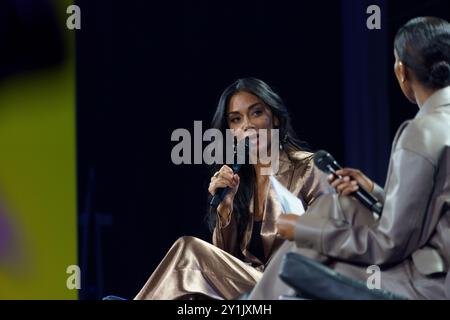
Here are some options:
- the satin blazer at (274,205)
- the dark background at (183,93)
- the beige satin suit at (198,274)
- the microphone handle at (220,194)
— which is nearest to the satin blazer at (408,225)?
the beige satin suit at (198,274)

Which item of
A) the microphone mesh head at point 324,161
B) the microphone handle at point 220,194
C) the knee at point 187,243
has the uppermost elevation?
the microphone mesh head at point 324,161

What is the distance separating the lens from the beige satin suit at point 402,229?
2215 millimetres

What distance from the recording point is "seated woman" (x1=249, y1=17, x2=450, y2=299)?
2.21 m

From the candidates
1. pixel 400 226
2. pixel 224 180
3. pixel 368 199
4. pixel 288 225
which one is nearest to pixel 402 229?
pixel 400 226

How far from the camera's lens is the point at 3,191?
406cm

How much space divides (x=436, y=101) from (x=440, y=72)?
8 centimetres

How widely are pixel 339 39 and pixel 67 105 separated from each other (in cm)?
134

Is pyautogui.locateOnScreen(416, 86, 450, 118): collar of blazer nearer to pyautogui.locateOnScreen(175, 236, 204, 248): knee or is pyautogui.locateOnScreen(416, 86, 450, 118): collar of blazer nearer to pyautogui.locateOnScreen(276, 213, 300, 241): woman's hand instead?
pyautogui.locateOnScreen(276, 213, 300, 241): woman's hand

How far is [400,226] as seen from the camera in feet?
7.23

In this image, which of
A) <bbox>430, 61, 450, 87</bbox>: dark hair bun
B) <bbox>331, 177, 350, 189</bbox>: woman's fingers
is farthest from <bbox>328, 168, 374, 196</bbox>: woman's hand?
<bbox>430, 61, 450, 87</bbox>: dark hair bun

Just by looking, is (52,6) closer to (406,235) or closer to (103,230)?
Answer: (103,230)

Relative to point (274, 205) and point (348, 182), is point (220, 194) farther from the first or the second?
point (348, 182)

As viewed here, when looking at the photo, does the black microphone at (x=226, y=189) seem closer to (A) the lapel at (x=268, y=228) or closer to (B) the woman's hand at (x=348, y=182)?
(A) the lapel at (x=268, y=228)

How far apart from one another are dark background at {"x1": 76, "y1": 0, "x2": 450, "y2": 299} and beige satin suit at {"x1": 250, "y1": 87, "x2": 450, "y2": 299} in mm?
2026
